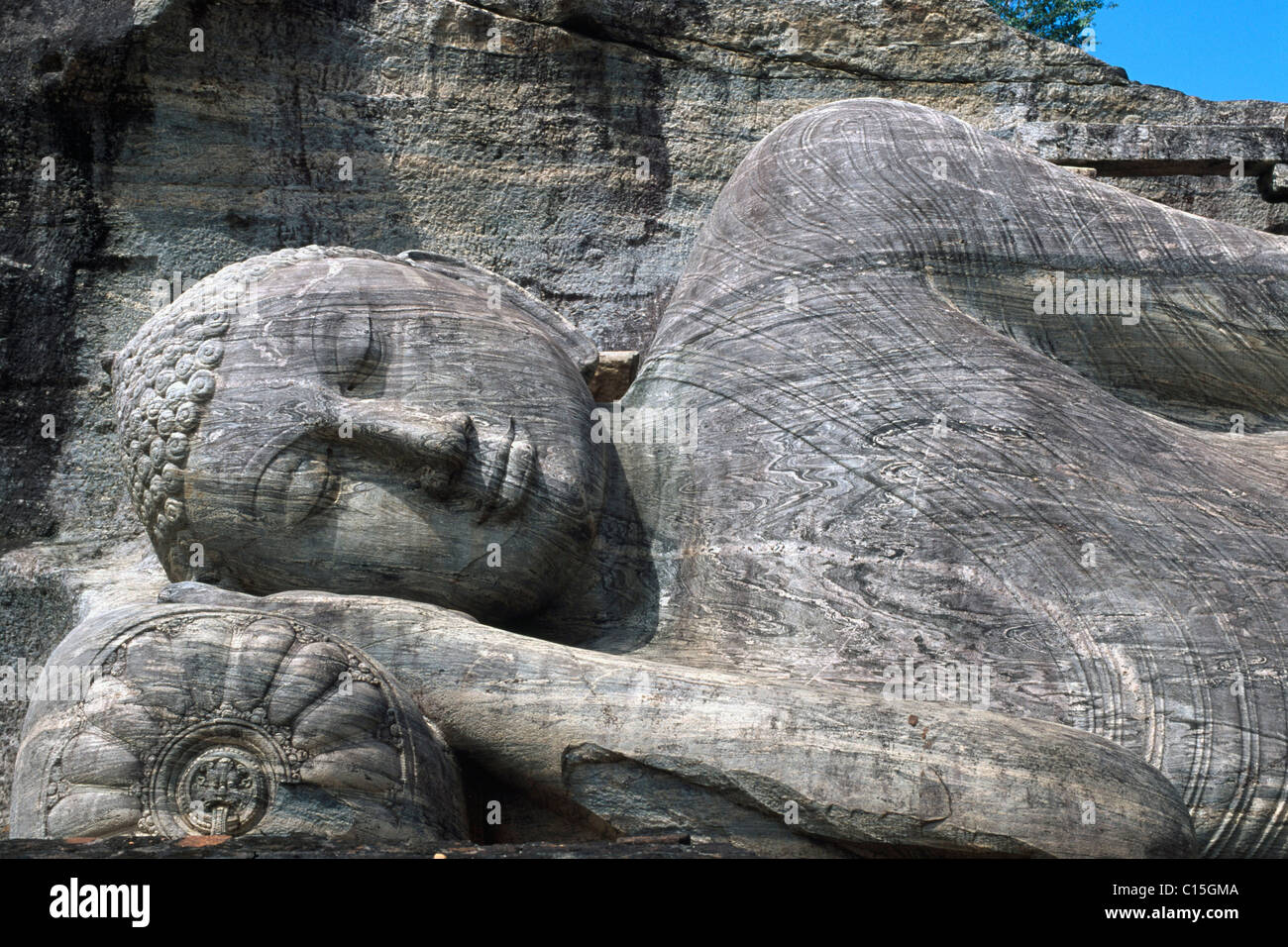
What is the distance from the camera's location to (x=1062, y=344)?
3.71 m

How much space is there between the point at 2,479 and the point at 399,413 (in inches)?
61.3

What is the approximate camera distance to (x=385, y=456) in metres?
3.29

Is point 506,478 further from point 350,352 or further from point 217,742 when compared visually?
point 217,742

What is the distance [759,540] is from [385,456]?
0.86m

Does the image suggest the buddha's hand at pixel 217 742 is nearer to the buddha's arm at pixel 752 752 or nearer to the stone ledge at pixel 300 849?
the stone ledge at pixel 300 849

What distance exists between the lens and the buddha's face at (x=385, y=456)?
326 centimetres

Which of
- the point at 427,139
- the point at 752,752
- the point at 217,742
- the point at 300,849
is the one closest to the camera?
the point at 300,849

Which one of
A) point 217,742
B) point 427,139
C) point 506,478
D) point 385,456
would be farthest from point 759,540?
point 427,139

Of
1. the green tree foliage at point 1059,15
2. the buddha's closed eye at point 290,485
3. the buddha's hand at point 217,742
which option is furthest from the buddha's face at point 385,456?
the green tree foliage at point 1059,15

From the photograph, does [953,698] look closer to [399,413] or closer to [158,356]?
[399,413]

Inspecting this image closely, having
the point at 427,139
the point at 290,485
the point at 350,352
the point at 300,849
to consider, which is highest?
the point at 427,139

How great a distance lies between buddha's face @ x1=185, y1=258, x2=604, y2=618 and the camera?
3.26 metres

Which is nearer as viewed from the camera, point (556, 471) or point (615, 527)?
point (556, 471)

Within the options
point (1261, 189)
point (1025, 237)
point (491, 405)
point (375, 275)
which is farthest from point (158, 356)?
point (1261, 189)
